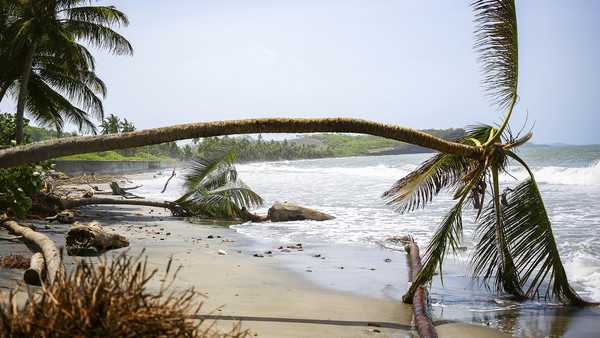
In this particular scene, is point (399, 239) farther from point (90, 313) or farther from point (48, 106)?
point (48, 106)

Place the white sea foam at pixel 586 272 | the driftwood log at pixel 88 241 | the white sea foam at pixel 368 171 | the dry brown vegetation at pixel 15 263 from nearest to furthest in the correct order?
the dry brown vegetation at pixel 15 263 < the white sea foam at pixel 586 272 < the driftwood log at pixel 88 241 < the white sea foam at pixel 368 171

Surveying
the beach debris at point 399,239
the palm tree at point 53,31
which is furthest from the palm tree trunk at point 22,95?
the beach debris at point 399,239

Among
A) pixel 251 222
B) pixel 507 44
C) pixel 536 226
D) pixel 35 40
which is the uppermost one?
pixel 35 40

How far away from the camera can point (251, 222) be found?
17.0 m

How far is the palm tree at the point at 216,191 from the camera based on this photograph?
1719 centimetres

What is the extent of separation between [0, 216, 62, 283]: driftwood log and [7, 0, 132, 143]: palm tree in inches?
475

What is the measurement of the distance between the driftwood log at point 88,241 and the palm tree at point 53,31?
12535 mm

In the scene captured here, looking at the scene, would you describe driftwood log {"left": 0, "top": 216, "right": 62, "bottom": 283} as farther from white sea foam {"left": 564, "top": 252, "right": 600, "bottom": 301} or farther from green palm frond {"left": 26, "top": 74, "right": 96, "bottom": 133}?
green palm frond {"left": 26, "top": 74, "right": 96, "bottom": 133}

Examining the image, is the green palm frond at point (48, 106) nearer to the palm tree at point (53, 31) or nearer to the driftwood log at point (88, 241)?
the palm tree at point (53, 31)

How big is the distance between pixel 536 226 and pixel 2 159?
22.1ft

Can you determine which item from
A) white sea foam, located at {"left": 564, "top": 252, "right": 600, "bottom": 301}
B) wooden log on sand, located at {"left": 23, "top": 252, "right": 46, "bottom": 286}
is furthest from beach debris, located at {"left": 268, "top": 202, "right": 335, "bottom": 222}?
wooden log on sand, located at {"left": 23, "top": 252, "right": 46, "bottom": 286}

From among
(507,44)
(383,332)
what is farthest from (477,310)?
(507,44)

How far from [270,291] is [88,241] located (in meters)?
3.58

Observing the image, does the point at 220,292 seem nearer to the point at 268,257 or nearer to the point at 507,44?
the point at 268,257
